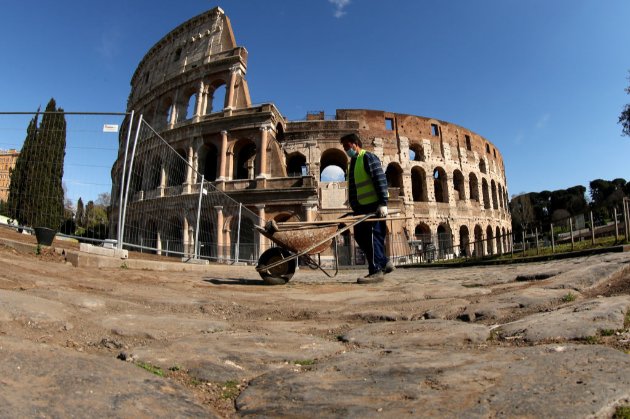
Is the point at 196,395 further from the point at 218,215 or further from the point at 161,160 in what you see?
the point at 218,215

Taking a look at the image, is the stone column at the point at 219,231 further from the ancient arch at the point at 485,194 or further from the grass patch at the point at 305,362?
the ancient arch at the point at 485,194

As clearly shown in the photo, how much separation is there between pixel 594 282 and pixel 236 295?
3443 millimetres

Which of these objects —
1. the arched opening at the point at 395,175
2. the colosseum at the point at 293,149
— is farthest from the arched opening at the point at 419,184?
the arched opening at the point at 395,175

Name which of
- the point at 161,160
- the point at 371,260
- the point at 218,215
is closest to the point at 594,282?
the point at 371,260

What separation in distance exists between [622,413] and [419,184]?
100 feet

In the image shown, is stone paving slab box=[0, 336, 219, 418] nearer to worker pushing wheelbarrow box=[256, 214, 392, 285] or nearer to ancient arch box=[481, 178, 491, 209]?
worker pushing wheelbarrow box=[256, 214, 392, 285]

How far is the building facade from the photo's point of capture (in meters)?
7.92

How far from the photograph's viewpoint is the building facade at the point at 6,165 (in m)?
7.92

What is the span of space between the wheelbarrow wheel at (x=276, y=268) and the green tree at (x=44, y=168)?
16.5 feet

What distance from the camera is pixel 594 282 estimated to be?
3.40 metres

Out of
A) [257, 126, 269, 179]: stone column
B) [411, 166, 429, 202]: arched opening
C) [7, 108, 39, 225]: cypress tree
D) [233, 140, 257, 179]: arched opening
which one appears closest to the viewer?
[7, 108, 39, 225]: cypress tree

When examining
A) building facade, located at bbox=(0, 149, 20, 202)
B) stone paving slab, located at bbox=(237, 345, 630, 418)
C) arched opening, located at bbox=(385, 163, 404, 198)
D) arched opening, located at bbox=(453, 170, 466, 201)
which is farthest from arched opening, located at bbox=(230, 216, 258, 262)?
arched opening, located at bbox=(453, 170, 466, 201)

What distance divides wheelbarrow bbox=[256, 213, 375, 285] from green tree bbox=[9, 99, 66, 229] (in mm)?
5127

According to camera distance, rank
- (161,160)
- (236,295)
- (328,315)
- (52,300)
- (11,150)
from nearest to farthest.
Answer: (52,300), (328,315), (236,295), (11,150), (161,160)
